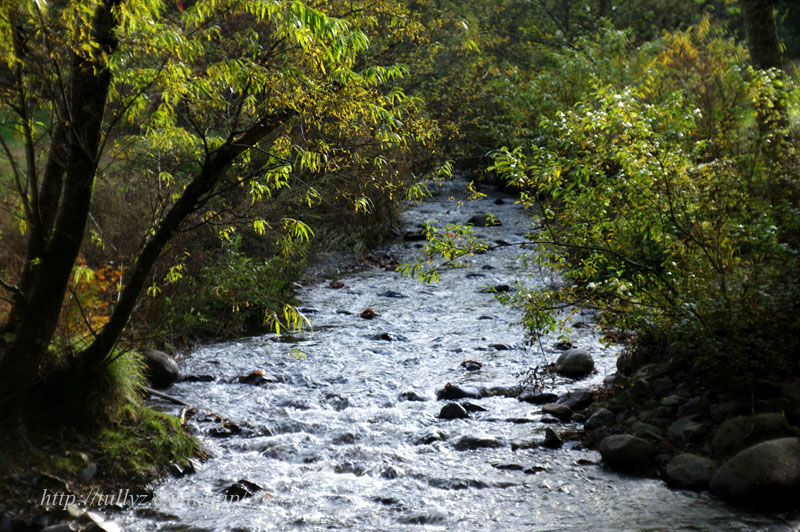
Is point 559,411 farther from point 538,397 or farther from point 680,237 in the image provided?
point 680,237

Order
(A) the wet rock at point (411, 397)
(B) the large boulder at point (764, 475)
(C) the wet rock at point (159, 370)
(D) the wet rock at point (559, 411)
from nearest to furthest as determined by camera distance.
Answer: (B) the large boulder at point (764, 475) < (D) the wet rock at point (559, 411) < (A) the wet rock at point (411, 397) < (C) the wet rock at point (159, 370)

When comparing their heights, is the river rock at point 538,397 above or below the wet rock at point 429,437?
above

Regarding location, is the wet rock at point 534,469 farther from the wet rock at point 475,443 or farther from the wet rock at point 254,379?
the wet rock at point 254,379

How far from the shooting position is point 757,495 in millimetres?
4332

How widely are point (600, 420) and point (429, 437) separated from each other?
153 centimetres

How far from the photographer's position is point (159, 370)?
24.5 feet

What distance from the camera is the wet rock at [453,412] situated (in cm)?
659

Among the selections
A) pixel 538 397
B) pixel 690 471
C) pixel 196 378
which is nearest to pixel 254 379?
pixel 196 378

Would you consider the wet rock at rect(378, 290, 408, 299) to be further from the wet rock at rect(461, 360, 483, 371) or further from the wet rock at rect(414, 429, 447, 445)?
the wet rock at rect(414, 429, 447, 445)

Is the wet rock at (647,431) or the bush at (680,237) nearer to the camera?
the bush at (680,237)

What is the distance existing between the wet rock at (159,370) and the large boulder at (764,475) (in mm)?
5547

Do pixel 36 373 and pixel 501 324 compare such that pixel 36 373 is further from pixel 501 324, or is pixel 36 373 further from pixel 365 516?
pixel 501 324

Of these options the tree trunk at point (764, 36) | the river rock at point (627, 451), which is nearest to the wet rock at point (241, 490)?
the river rock at point (627, 451)

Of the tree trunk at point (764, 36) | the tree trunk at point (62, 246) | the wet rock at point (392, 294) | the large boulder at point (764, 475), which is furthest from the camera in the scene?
the wet rock at point (392, 294)
